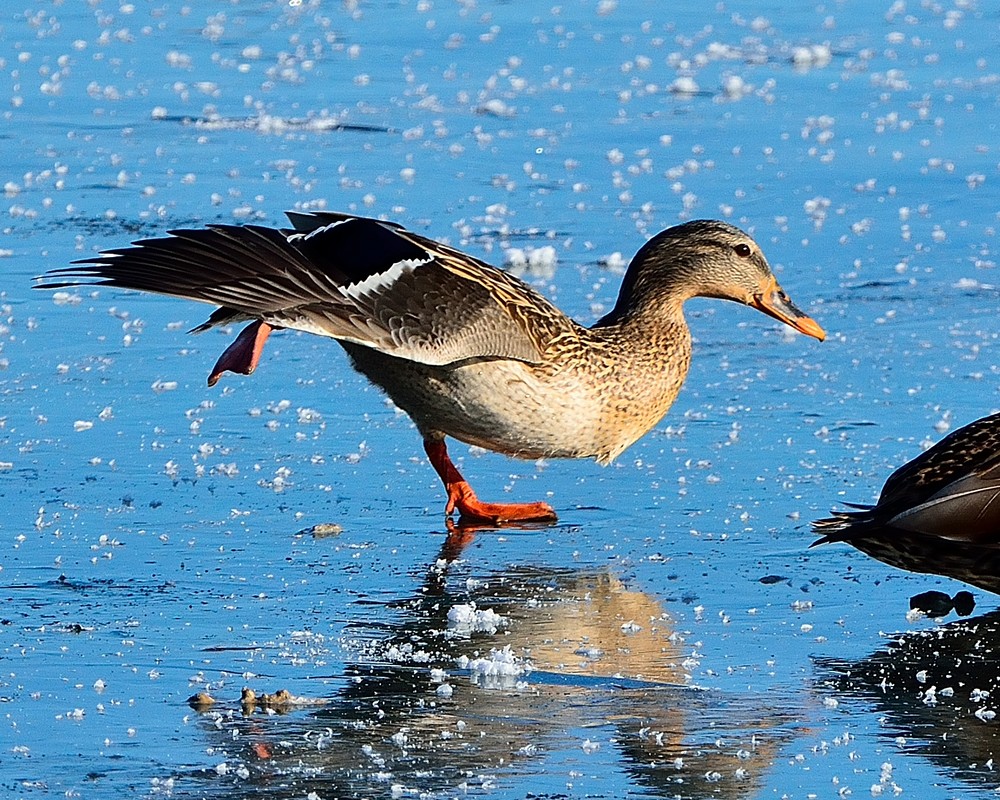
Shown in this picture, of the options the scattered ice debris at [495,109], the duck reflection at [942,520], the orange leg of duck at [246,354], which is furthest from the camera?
the scattered ice debris at [495,109]

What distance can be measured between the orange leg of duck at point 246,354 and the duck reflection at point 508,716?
3.28ft

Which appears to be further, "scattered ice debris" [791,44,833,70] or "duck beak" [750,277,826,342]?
"scattered ice debris" [791,44,833,70]

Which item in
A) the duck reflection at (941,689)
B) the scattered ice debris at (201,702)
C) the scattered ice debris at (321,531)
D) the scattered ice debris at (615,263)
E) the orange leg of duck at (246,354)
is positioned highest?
the scattered ice debris at (615,263)

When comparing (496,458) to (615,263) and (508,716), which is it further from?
(508,716)

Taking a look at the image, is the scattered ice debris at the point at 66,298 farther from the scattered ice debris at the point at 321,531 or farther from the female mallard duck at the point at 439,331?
the scattered ice debris at the point at 321,531

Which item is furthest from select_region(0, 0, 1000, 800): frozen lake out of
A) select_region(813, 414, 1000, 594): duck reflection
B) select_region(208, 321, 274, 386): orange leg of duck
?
select_region(208, 321, 274, 386): orange leg of duck

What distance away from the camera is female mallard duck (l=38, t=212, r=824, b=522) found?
5.23 m

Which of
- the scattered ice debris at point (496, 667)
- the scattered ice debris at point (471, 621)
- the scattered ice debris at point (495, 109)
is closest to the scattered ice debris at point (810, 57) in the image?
the scattered ice debris at point (495, 109)

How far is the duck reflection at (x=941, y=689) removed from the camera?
3736mm

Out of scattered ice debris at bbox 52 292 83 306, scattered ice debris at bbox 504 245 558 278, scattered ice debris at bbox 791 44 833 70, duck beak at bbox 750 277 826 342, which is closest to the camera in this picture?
duck beak at bbox 750 277 826 342

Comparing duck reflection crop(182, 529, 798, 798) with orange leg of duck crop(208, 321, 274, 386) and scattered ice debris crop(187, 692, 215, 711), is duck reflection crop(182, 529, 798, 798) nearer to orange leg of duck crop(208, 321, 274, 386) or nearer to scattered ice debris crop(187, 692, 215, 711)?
scattered ice debris crop(187, 692, 215, 711)

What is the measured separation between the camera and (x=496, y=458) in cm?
629

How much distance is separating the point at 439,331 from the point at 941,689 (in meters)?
1.80

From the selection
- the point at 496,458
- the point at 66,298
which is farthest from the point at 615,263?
the point at 66,298
